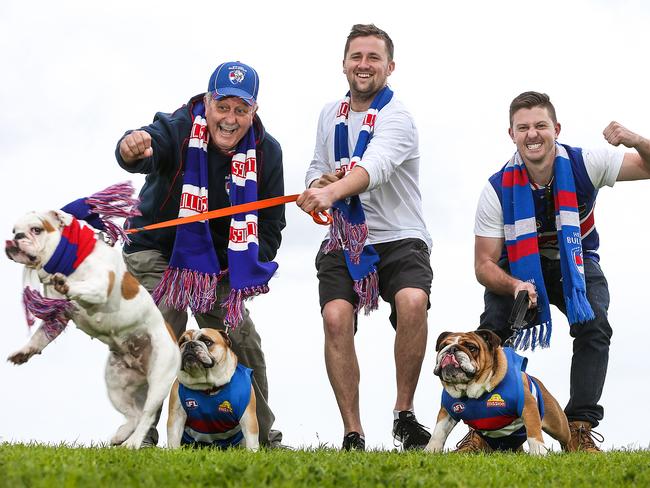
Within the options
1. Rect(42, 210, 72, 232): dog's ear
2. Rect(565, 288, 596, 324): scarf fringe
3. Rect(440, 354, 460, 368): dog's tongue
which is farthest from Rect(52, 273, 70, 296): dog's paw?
Rect(565, 288, 596, 324): scarf fringe

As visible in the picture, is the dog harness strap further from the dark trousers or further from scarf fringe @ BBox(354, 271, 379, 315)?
the dark trousers

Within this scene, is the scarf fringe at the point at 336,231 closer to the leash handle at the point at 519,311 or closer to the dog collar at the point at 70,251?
the leash handle at the point at 519,311

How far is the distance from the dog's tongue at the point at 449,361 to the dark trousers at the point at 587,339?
125cm

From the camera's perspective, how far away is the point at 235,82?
6.97m

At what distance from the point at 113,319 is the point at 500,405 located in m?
2.89

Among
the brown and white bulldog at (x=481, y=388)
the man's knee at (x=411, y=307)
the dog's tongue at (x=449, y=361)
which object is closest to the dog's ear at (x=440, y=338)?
the brown and white bulldog at (x=481, y=388)

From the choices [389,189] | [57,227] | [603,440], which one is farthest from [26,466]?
[603,440]

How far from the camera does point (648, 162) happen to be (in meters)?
7.84

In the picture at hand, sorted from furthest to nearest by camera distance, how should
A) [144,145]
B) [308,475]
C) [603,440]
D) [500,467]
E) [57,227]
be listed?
1. [603,440]
2. [144,145]
3. [500,467]
4. [57,227]
5. [308,475]

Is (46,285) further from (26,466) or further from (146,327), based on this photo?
(26,466)

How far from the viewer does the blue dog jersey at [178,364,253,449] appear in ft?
22.5

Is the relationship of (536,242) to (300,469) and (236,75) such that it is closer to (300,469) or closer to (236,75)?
(236,75)

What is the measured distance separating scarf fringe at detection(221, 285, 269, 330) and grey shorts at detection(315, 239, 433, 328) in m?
0.81

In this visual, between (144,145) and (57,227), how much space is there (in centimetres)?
120
